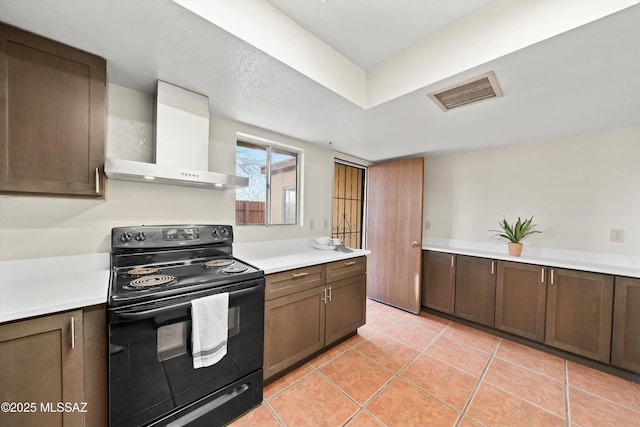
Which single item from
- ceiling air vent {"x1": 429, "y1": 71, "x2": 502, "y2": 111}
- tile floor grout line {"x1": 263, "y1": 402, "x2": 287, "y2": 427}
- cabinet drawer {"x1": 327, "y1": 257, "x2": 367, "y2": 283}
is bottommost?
tile floor grout line {"x1": 263, "y1": 402, "x2": 287, "y2": 427}

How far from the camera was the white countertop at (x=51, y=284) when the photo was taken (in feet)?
3.12

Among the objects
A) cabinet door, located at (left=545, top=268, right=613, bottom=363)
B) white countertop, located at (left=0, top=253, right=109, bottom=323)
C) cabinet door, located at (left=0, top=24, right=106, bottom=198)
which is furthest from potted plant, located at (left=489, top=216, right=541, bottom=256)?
cabinet door, located at (left=0, top=24, right=106, bottom=198)

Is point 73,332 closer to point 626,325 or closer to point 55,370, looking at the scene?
point 55,370

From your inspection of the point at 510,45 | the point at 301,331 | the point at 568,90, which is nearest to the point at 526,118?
the point at 568,90

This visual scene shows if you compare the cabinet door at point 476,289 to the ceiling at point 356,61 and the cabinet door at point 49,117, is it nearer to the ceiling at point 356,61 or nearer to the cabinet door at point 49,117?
the ceiling at point 356,61

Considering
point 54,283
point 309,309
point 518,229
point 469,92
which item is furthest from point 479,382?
point 54,283

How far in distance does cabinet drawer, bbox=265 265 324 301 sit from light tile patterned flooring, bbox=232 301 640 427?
2.28ft

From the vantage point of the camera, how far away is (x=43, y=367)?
38.4 inches

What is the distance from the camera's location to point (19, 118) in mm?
1110

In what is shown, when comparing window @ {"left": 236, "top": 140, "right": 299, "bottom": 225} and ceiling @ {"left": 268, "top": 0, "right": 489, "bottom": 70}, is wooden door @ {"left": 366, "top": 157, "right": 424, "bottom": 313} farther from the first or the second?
ceiling @ {"left": 268, "top": 0, "right": 489, "bottom": 70}

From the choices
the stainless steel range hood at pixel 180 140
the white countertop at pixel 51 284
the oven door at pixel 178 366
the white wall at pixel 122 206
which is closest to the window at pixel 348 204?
the white wall at pixel 122 206

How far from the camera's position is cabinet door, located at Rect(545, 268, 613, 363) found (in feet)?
6.33

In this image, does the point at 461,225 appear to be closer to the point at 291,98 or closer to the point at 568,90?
the point at 568,90

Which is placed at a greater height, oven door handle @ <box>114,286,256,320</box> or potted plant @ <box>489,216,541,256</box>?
potted plant @ <box>489,216,541,256</box>
